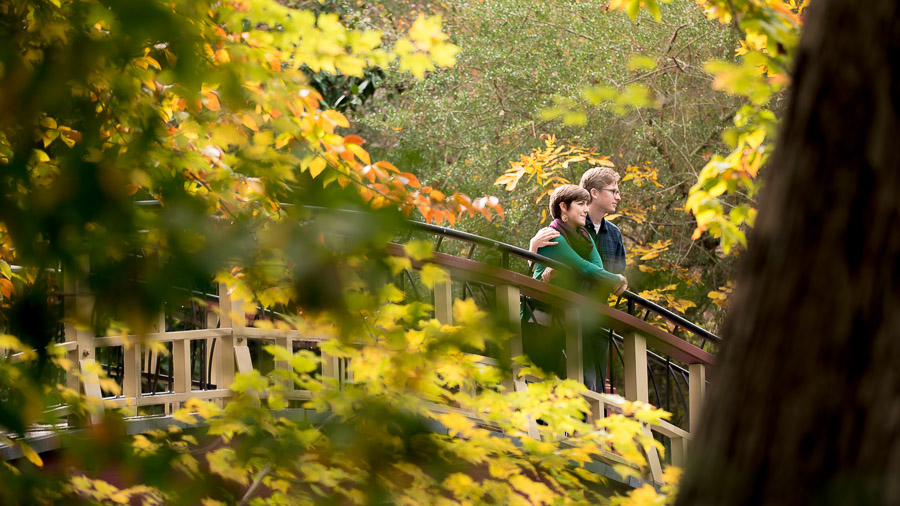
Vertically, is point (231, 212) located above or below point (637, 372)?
below

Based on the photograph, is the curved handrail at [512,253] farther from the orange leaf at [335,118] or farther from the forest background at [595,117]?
the forest background at [595,117]

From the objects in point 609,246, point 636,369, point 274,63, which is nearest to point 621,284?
point 274,63

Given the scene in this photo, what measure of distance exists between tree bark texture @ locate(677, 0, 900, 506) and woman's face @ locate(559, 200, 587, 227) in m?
4.21

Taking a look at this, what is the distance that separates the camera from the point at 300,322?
1578 millimetres

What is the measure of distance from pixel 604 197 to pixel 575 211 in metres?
0.44

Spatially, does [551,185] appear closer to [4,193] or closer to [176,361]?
[176,361]

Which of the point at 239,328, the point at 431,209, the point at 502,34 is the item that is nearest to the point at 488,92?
the point at 502,34

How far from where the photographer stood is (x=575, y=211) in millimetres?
5270

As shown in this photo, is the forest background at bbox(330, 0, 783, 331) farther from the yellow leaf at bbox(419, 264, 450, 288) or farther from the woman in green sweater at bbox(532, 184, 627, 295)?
the yellow leaf at bbox(419, 264, 450, 288)

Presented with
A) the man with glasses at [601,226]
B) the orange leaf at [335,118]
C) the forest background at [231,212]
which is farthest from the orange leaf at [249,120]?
the man with glasses at [601,226]

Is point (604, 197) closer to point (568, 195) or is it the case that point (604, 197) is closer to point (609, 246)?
point (609, 246)

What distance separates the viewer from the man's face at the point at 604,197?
5.61 m

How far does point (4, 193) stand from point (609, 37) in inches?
340

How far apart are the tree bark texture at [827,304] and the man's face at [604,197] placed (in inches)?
181
